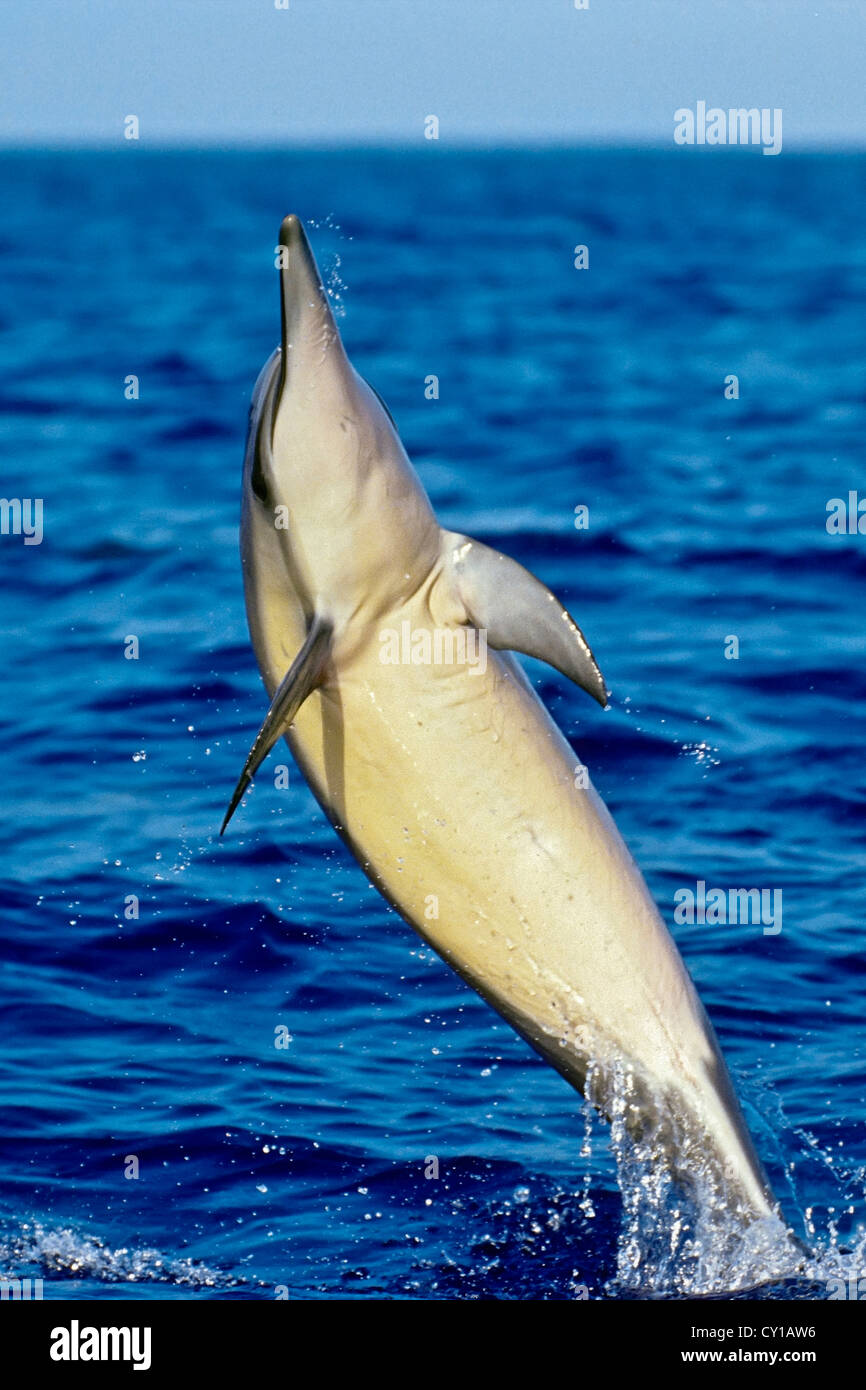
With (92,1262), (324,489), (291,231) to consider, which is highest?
(291,231)

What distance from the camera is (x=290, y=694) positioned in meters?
6.70

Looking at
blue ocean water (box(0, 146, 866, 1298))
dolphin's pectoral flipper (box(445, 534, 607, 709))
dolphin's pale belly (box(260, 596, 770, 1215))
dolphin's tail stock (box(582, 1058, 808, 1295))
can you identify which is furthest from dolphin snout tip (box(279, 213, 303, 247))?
dolphin's tail stock (box(582, 1058, 808, 1295))

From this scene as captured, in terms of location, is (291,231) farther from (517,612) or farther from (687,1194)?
(687,1194)

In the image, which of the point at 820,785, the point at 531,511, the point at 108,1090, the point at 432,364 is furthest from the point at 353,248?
the point at 108,1090

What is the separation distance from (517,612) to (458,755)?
2.04 feet

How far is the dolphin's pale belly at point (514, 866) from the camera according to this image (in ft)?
24.2

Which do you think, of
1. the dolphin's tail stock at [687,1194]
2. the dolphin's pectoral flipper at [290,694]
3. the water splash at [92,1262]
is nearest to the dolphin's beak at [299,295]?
the dolphin's pectoral flipper at [290,694]

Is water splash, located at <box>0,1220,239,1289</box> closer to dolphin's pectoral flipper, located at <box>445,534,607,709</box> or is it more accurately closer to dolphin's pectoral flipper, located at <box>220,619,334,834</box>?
dolphin's pectoral flipper, located at <box>220,619,334,834</box>

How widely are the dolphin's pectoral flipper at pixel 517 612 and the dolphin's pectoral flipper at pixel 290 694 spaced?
1.92 ft

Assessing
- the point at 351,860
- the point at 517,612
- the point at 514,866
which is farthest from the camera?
the point at 351,860

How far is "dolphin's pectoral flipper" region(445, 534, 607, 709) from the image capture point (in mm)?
7008

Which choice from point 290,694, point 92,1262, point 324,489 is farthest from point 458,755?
point 92,1262

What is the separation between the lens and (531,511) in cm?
2027

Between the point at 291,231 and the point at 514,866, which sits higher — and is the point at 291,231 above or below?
above
